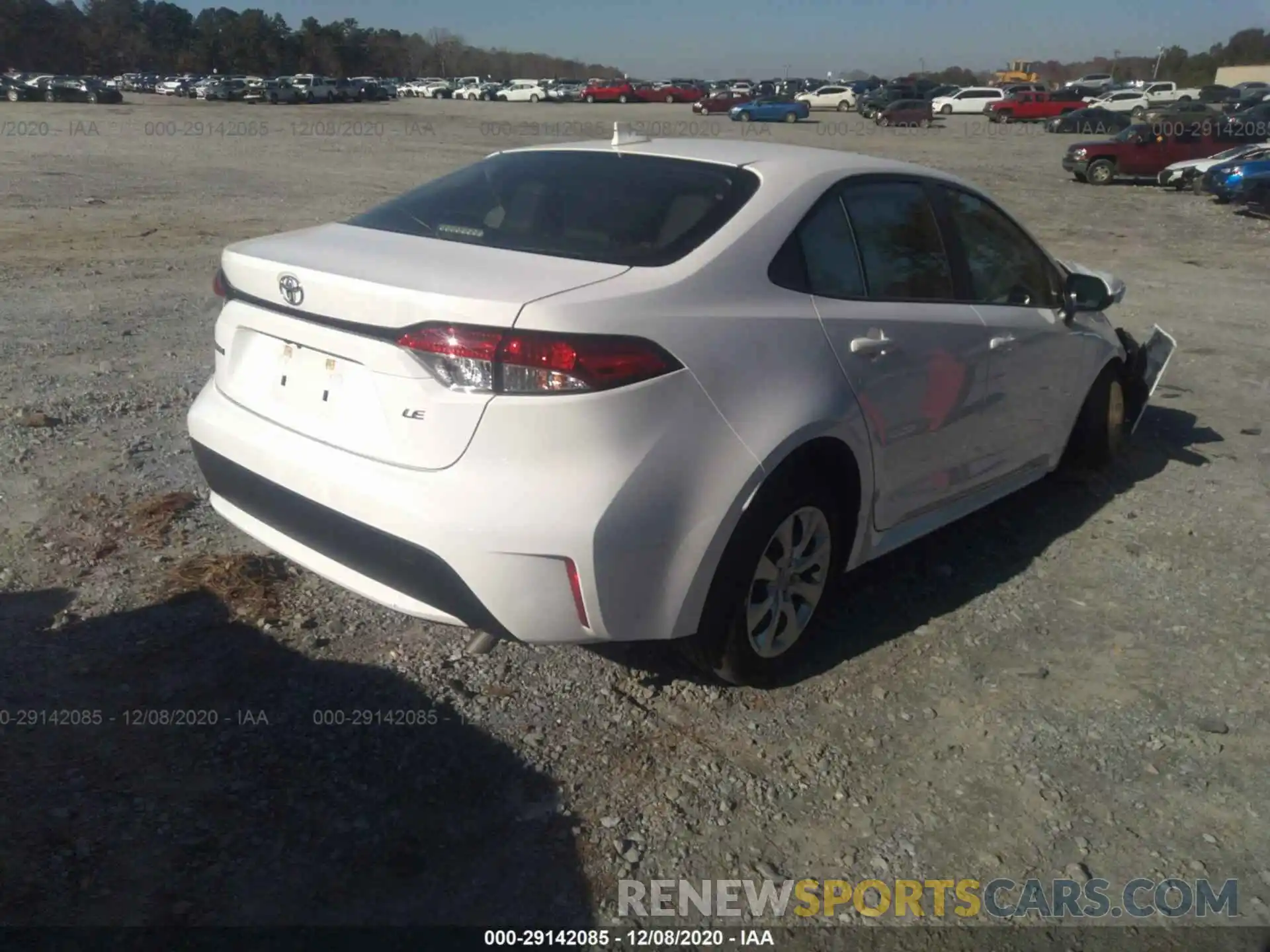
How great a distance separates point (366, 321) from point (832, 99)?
219 feet

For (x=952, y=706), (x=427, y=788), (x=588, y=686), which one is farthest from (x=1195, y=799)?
(x=427, y=788)

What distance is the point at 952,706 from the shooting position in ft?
11.9

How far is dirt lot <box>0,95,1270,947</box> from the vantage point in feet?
9.15

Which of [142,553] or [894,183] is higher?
[894,183]

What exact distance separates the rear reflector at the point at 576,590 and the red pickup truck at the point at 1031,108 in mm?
56114

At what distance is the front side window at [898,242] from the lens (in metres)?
3.83

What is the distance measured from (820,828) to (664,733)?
0.60 meters

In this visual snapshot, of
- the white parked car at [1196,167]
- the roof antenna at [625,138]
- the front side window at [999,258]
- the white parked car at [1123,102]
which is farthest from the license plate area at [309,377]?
the white parked car at [1123,102]

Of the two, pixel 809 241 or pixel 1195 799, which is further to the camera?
pixel 809 241

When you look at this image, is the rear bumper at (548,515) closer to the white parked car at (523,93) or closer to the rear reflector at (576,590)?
the rear reflector at (576,590)

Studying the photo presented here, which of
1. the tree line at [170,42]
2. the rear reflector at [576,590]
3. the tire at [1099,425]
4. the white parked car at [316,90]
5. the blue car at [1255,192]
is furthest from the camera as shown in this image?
the tree line at [170,42]

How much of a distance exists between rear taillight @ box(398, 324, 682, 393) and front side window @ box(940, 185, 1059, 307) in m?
2.13

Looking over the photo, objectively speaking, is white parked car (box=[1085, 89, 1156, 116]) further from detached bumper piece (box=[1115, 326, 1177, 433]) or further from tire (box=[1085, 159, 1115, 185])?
detached bumper piece (box=[1115, 326, 1177, 433])

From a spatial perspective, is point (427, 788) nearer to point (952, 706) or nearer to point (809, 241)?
point (952, 706)
